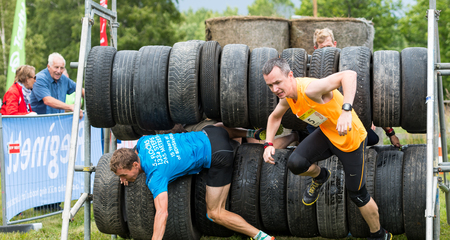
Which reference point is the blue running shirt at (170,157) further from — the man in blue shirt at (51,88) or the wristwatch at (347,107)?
the man in blue shirt at (51,88)

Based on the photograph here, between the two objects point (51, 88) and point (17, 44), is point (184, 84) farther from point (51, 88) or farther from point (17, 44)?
point (17, 44)

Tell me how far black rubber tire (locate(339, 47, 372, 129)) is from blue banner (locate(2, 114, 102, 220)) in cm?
424

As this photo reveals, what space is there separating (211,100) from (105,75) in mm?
1121

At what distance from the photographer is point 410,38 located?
100.0ft

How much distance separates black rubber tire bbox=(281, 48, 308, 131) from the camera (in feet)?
14.4

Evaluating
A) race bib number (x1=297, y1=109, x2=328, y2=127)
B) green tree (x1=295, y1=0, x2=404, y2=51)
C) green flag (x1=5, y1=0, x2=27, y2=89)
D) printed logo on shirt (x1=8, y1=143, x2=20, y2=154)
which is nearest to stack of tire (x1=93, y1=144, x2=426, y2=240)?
race bib number (x1=297, y1=109, x2=328, y2=127)

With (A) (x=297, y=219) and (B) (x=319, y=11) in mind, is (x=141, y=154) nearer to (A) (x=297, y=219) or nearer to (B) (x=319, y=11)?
(A) (x=297, y=219)

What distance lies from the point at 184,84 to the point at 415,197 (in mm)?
2450

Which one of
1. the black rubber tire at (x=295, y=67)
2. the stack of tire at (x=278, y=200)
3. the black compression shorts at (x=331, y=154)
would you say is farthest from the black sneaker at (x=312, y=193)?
the black rubber tire at (x=295, y=67)

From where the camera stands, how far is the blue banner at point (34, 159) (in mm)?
5938

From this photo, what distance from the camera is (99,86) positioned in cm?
460

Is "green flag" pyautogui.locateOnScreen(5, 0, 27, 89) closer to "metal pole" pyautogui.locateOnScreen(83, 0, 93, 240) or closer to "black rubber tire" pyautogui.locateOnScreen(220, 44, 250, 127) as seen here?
"metal pole" pyautogui.locateOnScreen(83, 0, 93, 240)

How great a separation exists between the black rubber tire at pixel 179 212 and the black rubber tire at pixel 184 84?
0.67 metres

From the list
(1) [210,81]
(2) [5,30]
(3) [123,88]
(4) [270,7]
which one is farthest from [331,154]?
(4) [270,7]
